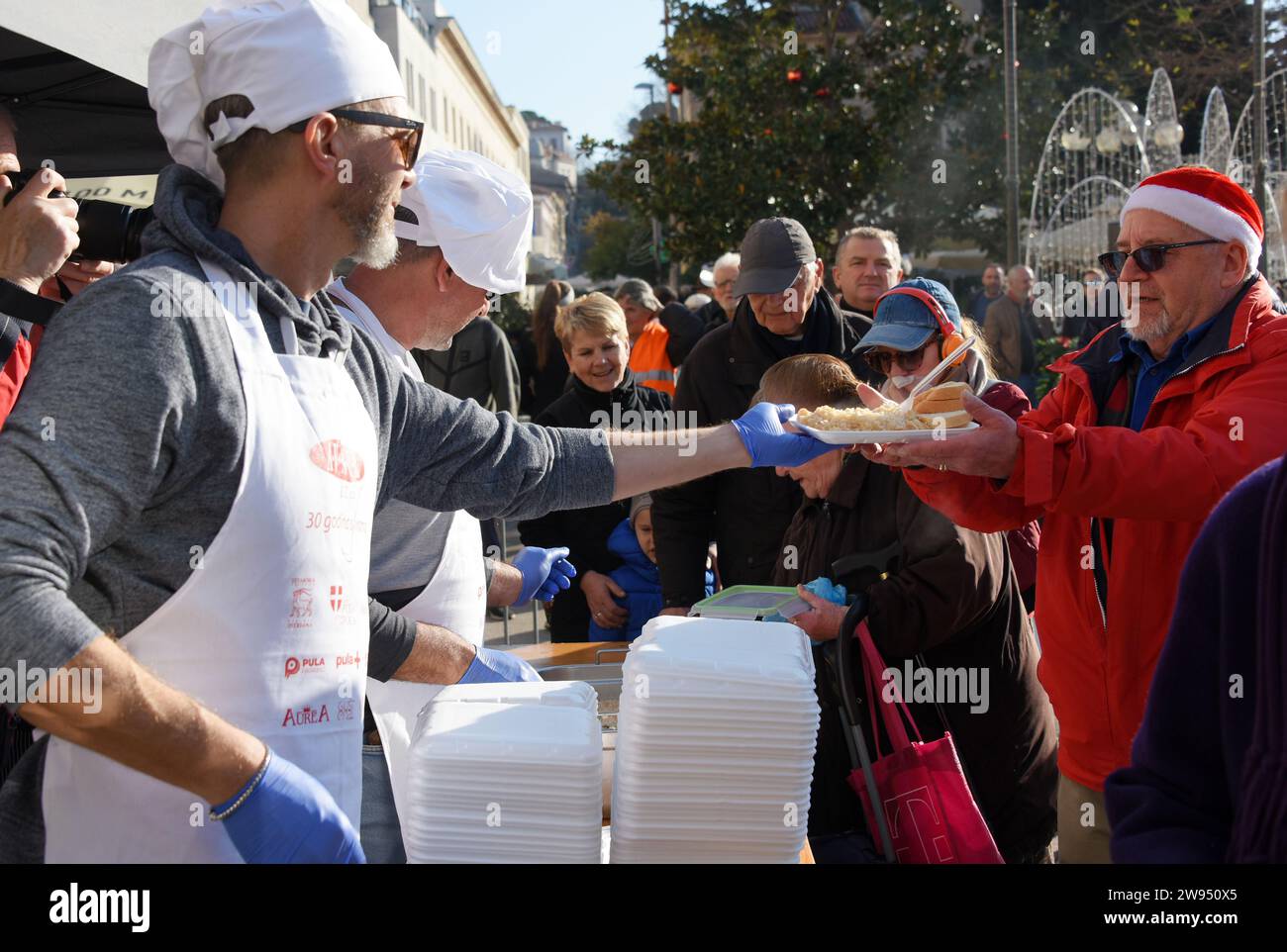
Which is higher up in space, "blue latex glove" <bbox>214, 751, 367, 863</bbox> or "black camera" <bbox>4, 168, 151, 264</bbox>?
"black camera" <bbox>4, 168, 151, 264</bbox>

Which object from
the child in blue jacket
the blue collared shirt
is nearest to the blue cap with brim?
the blue collared shirt

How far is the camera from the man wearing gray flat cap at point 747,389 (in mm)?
4480

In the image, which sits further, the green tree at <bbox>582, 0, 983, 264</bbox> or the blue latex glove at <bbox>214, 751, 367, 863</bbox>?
the green tree at <bbox>582, 0, 983, 264</bbox>

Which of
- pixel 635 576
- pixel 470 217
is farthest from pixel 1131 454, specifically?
pixel 635 576

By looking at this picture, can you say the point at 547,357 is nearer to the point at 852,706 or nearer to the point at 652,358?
the point at 652,358

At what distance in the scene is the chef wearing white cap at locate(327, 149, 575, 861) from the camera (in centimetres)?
274

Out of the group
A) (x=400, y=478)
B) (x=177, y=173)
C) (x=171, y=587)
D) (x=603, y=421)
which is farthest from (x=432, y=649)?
(x=603, y=421)

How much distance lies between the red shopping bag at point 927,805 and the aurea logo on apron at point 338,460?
171 cm

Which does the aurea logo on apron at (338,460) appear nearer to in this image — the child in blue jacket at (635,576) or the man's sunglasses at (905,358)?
the man's sunglasses at (905,358)

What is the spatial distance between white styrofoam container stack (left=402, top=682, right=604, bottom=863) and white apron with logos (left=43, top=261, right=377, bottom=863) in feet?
0.85

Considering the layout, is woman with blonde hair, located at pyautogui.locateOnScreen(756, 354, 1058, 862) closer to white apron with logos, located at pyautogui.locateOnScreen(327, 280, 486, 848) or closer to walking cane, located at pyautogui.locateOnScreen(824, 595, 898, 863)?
walking cane, located at pyautogui.locateOnScreen(824, 595, 898, 863)

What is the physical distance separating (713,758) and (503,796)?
1.23 feet

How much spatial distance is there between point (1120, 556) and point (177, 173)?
2.20 meters
